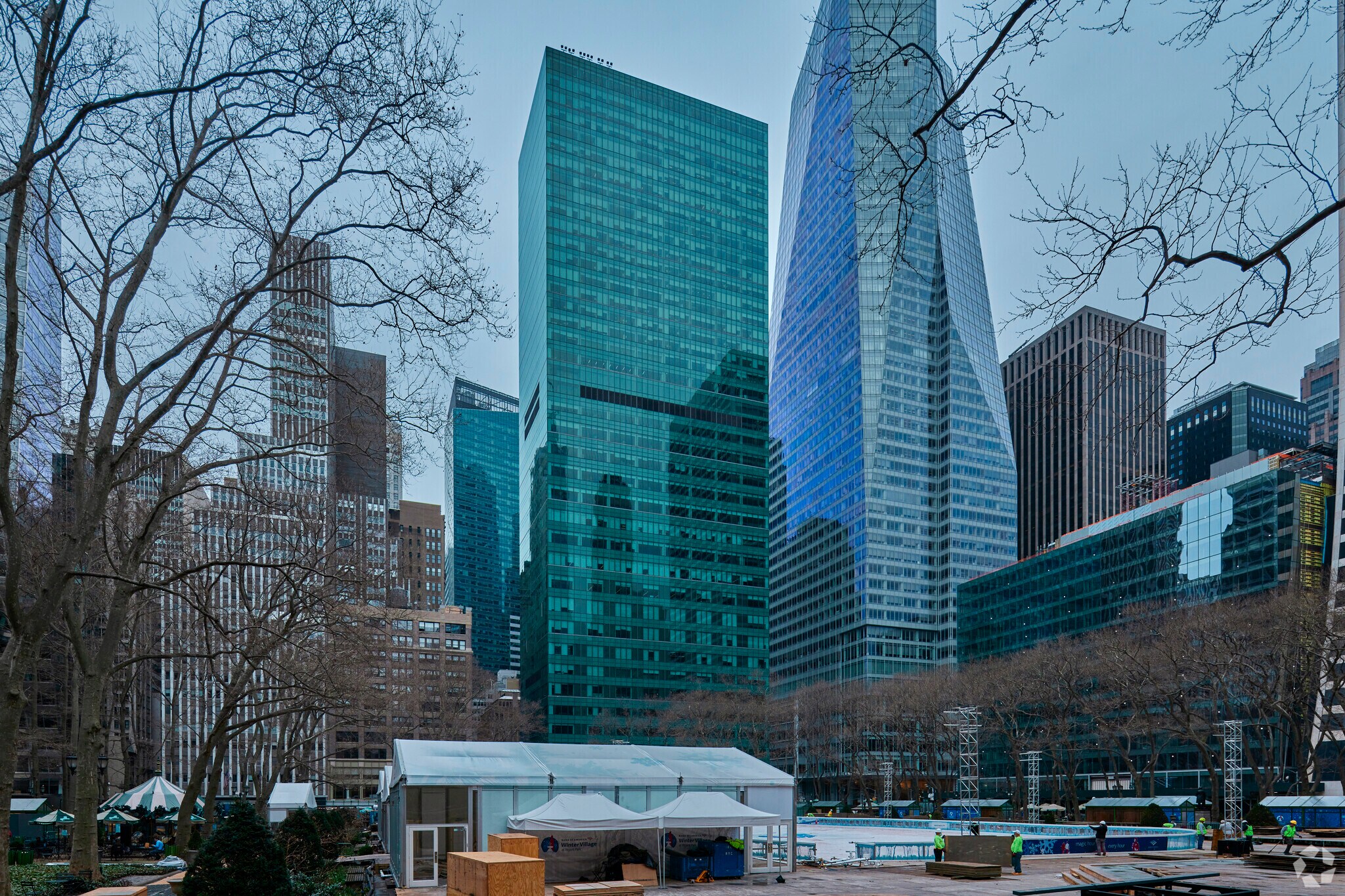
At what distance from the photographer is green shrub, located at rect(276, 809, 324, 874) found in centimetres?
2366

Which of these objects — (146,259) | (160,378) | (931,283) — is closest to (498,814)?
(160,378)

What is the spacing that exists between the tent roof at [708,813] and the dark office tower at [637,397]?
89147 mm

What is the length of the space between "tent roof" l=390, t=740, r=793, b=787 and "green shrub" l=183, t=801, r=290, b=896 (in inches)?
363

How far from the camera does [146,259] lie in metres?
13.5

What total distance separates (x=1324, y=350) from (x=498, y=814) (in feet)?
526

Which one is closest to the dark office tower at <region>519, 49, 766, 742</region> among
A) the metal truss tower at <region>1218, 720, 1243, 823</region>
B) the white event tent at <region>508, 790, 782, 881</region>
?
the metal truss tower at <region>1218, 720, 1243, 823</region>

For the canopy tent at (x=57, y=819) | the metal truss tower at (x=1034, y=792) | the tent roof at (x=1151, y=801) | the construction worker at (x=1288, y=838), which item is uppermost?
the construction worker at (x=1288, y=838)

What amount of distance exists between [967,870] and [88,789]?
24.3 m

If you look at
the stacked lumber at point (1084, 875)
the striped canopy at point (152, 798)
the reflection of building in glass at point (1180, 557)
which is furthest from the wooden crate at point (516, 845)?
the reflection of building in glass at point (1180, 557)

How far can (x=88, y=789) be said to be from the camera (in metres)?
18.6

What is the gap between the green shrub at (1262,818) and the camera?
4153 cm

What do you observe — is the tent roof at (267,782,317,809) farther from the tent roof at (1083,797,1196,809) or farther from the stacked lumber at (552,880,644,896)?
the tent roof at (1083,797,1196,809)

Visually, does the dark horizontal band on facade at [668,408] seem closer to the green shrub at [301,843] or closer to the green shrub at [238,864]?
the green shrub at [301,843]

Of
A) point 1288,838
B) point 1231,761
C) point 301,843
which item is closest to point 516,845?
point 301,843
